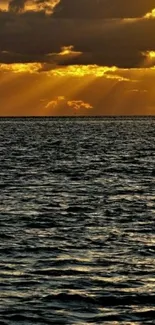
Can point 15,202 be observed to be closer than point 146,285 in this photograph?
No

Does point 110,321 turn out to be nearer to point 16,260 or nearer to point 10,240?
point 16,260

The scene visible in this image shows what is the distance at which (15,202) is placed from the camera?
139 feet

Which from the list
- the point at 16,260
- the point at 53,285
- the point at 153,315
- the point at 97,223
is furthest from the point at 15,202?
the point at 153,315

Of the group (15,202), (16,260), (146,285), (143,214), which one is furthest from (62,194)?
(146,285)

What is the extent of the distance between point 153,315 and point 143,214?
17.7m

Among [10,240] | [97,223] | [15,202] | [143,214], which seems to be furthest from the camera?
[15,202]

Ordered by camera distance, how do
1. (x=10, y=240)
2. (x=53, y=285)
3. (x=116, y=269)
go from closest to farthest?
(x=53, y=285)
(x=116, y=269)
(x=10, y=240)

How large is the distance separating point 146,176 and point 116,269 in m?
37.8

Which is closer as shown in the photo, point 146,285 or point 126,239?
point 146,285

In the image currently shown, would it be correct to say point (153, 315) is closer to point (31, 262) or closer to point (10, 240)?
point (31, 262)

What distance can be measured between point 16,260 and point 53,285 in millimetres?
3384

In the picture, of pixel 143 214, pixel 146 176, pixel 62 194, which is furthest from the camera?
pixel 146 176

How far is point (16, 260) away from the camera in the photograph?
26.2 metres

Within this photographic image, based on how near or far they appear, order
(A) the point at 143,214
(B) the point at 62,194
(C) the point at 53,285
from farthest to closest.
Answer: (B) the point at 62,194
(A) the point at 143,214
(C) the point at 53,285
